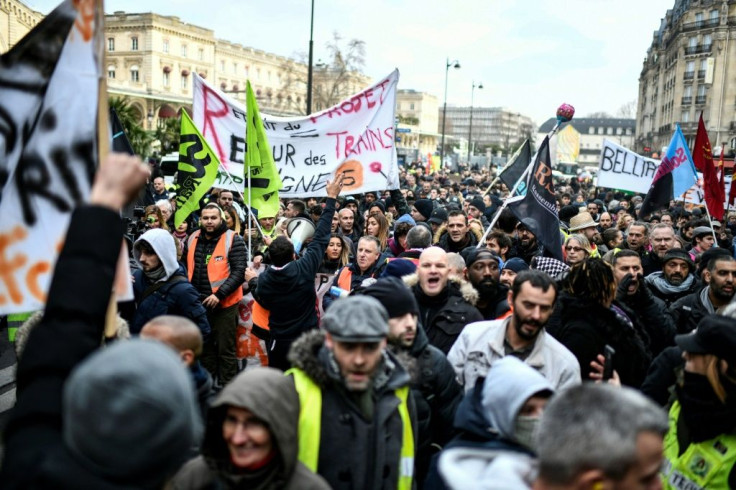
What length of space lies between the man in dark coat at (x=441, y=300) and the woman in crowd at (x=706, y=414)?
1464 mm

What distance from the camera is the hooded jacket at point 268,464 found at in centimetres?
220

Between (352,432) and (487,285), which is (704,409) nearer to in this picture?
(352,432)

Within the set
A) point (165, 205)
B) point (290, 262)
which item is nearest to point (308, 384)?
point (290, 262)

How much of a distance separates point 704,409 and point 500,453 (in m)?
1.21

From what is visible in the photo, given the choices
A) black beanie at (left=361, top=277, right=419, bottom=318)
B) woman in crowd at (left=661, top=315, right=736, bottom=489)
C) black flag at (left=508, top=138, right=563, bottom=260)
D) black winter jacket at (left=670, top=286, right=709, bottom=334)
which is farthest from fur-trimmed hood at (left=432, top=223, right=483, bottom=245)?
woman in crowd at (left=661, top=315, right=736, bottom=489)

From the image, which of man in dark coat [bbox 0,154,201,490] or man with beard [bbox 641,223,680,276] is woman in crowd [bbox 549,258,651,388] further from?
man with beard [bbox 641,223,680,276]

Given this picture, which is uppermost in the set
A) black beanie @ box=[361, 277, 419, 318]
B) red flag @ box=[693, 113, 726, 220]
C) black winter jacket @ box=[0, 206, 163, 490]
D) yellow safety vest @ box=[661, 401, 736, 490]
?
red flag @ box=[693, 113, 726, 220]

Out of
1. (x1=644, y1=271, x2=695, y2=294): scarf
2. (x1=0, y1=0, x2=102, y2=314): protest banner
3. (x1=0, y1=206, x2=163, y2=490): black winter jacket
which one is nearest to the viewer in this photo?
(x1=0, y1=206, x2=163, y2=490): black winter jacket

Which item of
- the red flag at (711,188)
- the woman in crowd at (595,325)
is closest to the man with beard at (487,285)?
the woman in crowd at (595,325)

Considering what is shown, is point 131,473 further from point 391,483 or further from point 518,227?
point 518,227

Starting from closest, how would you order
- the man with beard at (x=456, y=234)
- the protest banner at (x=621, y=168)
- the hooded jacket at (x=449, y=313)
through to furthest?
the hooded jacket at (x=449, y=313) → the man with beard at (x=456, y=234) → the protest banner at (x=621, y=168)

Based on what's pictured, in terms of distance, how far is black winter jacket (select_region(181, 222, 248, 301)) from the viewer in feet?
20.7

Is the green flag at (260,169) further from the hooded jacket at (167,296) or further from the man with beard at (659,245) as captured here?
the man with beard at (659,245)

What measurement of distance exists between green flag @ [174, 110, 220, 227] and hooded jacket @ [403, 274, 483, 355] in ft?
12.9
